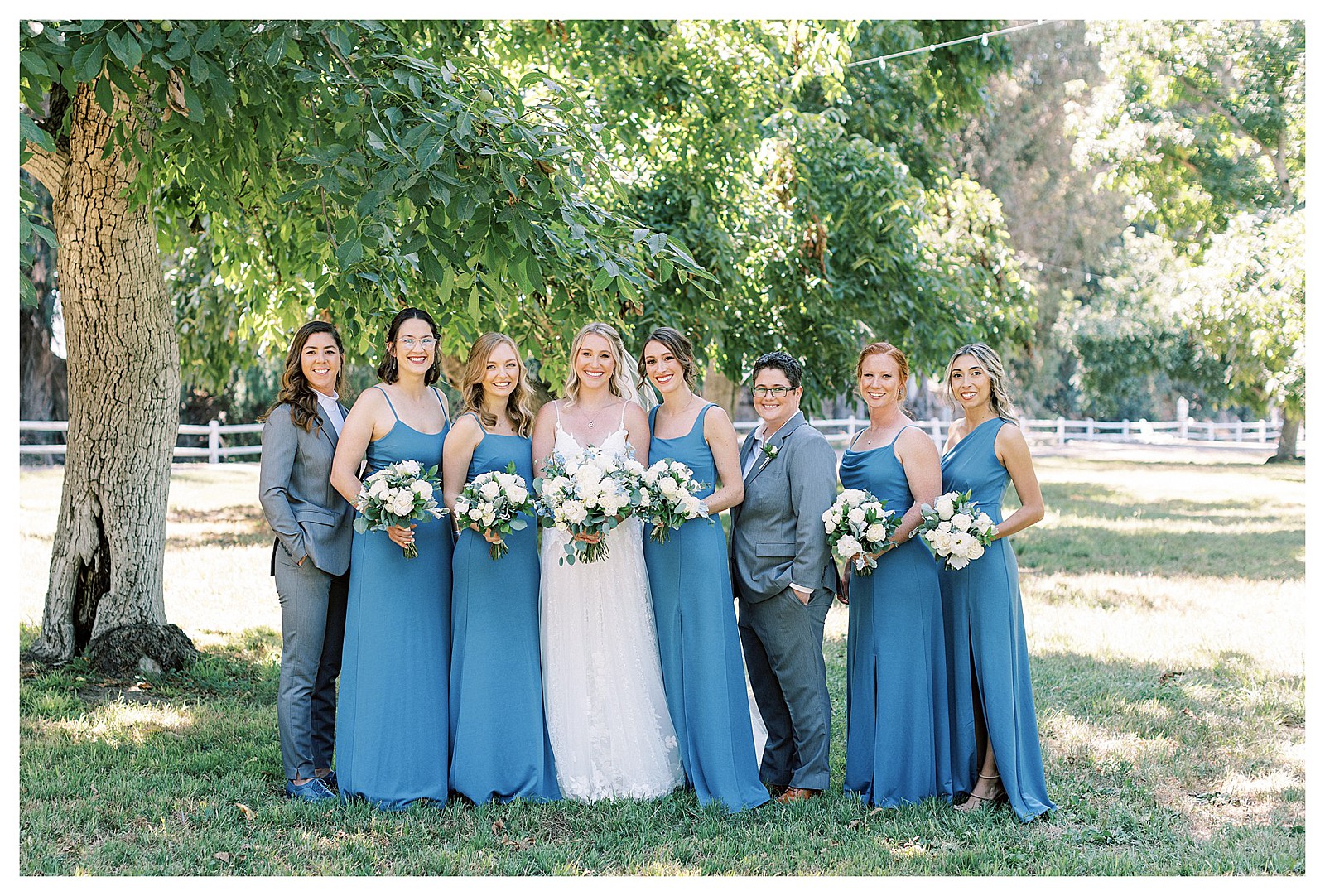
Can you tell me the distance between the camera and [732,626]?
537cm

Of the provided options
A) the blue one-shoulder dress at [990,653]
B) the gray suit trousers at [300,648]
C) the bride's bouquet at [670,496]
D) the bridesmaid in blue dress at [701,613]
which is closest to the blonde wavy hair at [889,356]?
the blue one-shoulder dress at [990,653]

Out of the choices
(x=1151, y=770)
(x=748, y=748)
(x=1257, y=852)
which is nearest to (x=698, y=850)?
(x=748, y=748)

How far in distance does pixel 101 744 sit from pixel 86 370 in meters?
2.63

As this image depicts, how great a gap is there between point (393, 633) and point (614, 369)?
63.5 inches

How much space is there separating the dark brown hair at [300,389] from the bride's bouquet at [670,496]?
1.65 metres

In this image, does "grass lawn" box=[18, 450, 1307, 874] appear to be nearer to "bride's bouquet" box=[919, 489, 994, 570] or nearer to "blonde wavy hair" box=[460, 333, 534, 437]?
"bride's bouquet" box=[919, 489, 994, 570]

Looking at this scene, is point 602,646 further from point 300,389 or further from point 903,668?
point 300,389

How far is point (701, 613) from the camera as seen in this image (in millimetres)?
5266

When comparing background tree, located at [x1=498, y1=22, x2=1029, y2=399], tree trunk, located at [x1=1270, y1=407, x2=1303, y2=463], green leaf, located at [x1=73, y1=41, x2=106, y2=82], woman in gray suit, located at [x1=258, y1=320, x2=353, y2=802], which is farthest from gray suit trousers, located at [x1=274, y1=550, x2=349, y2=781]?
tree trunk, located at [x1=1270, y1=407, x2=1303, y2=463]

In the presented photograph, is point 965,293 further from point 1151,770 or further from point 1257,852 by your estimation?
point 1257,852

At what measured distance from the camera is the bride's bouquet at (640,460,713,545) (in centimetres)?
496

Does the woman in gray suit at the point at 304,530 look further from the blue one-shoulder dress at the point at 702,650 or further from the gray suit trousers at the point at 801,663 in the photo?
the gray suit trousers at the point at 801,663

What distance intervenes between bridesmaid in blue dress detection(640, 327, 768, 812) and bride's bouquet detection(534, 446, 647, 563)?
39 centimetres

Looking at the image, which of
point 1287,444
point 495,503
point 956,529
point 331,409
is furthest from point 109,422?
point 1287,444
